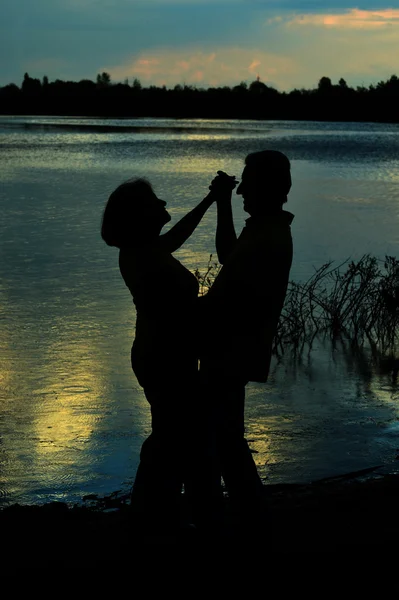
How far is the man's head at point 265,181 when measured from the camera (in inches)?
143

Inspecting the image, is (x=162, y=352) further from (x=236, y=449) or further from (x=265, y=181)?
(x=265, y=181)

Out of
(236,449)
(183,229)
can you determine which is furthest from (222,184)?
(236,449)

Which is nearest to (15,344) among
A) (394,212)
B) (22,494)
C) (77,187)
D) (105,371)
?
(105,371)

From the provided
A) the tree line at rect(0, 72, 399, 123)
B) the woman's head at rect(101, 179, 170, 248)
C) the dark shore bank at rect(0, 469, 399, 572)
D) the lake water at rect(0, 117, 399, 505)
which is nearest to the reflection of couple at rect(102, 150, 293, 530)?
the woman's head at rect(101, 179, 170, 248)

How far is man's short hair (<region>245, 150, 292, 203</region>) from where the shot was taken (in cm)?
364

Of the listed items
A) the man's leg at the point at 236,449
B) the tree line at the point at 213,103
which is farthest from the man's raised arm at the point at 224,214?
the tree line at the point at 213,103

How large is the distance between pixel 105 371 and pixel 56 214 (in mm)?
13527

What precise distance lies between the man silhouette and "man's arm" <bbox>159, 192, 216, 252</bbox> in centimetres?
20

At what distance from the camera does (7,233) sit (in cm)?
1861

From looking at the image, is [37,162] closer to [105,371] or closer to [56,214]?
[56,214]

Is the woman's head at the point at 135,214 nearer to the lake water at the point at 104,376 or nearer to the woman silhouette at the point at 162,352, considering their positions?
the woman silhouette at the point at 162,352

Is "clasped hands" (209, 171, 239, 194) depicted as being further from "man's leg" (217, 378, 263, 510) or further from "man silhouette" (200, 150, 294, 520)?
"man's leg" (217, 378, 263, 510)

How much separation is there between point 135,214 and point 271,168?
0.57 m

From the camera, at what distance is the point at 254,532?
3.90 meters
